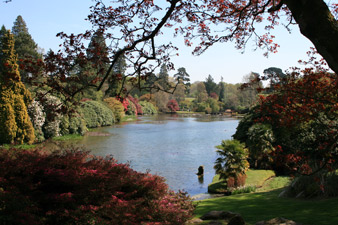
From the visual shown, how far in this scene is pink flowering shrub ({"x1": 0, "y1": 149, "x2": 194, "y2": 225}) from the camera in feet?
12.5

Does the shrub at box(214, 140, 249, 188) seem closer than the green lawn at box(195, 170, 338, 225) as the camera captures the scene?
No

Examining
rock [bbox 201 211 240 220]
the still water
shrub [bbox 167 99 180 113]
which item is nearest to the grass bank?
the still water

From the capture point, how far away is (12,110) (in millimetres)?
18281

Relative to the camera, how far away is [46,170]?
14.2ft

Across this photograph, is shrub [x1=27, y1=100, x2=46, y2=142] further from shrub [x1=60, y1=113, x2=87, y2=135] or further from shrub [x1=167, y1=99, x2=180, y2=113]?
shrub [x1=167, y1=99, x2=180, y2=113]

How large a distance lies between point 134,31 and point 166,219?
3.46 metres

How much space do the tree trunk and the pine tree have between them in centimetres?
1761

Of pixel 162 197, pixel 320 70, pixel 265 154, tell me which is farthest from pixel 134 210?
pixel 265 154

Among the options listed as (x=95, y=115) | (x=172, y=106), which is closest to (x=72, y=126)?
(x=95, y=115)

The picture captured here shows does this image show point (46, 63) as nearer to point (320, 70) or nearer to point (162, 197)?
point (162, 197)

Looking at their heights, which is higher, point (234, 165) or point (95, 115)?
point (95, 115)

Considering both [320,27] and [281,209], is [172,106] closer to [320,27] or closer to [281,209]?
[281,209]

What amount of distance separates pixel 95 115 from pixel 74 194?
29.5 m

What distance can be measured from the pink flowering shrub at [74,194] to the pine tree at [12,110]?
1471 centimetres
